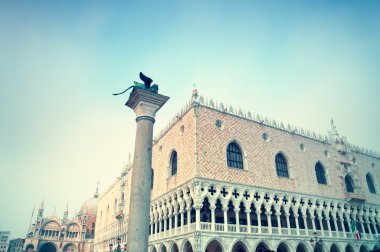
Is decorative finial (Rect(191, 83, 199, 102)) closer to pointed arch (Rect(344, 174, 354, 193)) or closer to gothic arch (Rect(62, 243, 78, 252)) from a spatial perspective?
pointed arch (Rect(344, 174, 354, 193))

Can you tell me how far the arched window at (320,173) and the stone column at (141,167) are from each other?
19.6 meters

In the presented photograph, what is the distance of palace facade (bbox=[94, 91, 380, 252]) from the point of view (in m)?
17.2

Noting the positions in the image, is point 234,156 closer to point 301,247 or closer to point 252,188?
point 252,188

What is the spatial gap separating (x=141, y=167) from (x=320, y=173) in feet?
68.0

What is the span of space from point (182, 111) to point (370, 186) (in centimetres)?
2140

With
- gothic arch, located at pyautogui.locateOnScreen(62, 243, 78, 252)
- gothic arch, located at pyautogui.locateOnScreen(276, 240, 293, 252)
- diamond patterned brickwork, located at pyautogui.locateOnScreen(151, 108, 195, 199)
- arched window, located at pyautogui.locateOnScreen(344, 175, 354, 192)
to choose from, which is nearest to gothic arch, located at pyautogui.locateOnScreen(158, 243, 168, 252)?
diamond patterned brickwork, located at pyautogui.locateOnScreen(151, 108, 195, 199)

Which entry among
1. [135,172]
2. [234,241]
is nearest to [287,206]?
[234,241]

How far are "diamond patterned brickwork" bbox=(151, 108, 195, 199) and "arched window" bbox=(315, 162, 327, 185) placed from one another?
12.6 m

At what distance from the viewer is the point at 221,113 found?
20.3 metres

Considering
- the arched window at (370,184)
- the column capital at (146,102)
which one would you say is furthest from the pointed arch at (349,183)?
the column capital at (146,102)

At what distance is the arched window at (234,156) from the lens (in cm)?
1936

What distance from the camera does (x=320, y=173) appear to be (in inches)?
959

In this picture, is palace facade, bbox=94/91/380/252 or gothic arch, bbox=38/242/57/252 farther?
gothic arch, bbox=38/242/57/252

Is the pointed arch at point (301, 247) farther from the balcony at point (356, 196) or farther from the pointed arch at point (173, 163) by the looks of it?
the pointed arch at point (173, 163)
